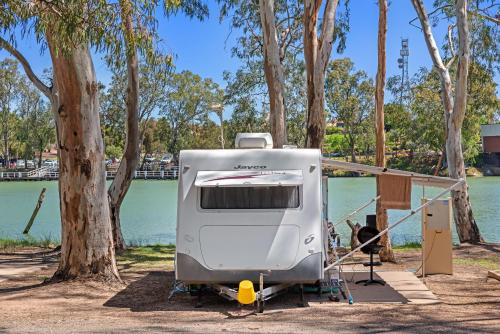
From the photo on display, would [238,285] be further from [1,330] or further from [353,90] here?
[353,90]

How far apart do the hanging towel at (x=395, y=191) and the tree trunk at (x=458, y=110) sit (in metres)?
5.09

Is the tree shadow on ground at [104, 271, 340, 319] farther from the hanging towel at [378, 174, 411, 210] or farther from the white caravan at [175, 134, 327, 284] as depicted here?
the hanging towel at [378, 174, 411, 210]

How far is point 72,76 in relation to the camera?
8.16 m

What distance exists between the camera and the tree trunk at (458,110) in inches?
541

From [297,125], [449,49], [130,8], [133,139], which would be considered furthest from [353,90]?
[130,8]

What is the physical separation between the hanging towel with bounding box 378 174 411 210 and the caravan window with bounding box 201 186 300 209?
2293 mm

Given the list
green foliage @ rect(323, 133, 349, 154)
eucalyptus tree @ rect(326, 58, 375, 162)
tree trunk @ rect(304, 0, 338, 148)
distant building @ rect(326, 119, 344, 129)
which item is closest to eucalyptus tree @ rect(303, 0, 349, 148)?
tree trunk @ rect(304, 0, 338, 148)

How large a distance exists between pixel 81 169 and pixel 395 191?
4.38 metres

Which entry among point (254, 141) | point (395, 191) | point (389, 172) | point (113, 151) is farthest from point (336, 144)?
point (254, 141)

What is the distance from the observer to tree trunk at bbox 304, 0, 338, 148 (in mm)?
11797

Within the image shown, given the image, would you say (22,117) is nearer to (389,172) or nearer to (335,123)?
(335,123)

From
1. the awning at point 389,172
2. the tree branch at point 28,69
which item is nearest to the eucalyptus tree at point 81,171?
the tree branch at point 28,69

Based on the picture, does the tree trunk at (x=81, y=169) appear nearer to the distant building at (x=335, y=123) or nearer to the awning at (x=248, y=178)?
the awning at (x=248, y=178)

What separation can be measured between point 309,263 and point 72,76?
3821 millimetres
